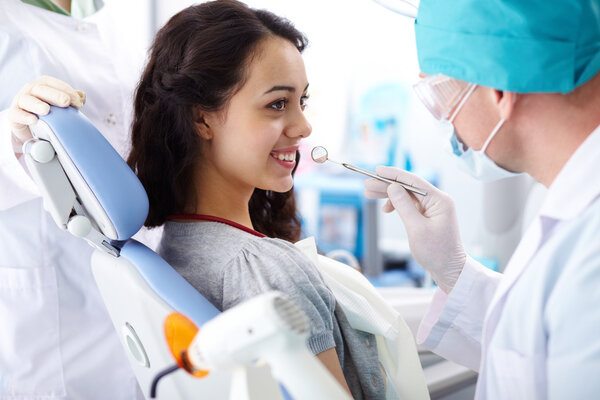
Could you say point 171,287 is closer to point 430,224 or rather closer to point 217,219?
point 217,219

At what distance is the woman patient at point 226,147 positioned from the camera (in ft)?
3.36

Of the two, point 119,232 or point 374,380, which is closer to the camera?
point 119,232

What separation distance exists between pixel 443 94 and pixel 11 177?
0.90 m

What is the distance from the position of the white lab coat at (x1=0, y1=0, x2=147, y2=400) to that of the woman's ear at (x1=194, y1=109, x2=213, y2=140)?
288 mm

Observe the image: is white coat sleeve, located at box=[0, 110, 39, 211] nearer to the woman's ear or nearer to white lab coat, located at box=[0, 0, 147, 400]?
white lab coat, located at box=[0, 0, 147, 400]

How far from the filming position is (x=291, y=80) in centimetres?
116

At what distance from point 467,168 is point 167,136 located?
635 mm

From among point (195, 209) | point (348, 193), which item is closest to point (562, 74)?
point (195, 209)

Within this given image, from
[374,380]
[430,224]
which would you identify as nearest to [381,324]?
[374,380]

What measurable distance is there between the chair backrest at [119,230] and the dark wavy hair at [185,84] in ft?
0.74

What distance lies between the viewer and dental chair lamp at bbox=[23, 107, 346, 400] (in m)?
0.87

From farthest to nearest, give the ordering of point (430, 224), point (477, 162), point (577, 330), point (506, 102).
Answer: point (430, 224) < point (477, 162) < point (506, 102) < point (577, 330)

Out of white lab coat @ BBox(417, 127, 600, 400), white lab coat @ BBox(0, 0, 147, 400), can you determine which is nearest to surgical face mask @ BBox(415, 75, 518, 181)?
white lab coat @ BBox(417, 127, 600, 400)

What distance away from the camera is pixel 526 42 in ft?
2.80
